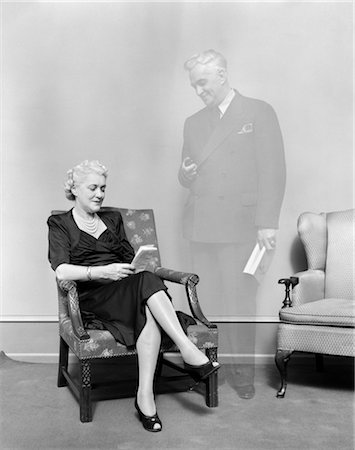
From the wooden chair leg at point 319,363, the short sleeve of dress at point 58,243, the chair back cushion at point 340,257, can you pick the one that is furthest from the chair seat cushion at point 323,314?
the short sleeve of dress at point 58,243

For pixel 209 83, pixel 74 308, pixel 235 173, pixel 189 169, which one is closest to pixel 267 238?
pixel 235 173

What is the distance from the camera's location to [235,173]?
4133 millimetres

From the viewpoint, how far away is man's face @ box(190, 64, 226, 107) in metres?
4.16

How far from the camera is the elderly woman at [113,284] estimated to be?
2959 millimetres

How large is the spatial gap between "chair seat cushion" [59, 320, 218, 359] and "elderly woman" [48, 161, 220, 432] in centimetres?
5

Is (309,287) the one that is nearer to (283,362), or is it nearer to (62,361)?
(283,362)

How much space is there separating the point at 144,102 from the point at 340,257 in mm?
1704

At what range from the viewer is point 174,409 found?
10.4 ft

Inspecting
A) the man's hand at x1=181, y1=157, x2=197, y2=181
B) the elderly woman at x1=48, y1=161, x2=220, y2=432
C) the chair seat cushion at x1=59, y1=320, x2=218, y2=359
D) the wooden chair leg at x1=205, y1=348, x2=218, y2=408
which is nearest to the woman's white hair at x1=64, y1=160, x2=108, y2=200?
the elderly woman at x1=48, y1=161, x2=220, y2=432

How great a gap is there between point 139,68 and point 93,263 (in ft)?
5.14

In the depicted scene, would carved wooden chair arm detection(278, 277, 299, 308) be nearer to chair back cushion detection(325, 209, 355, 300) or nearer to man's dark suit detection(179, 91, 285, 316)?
chair back cushion detection(325, 209, 355, 300)

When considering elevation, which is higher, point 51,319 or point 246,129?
point 246,129

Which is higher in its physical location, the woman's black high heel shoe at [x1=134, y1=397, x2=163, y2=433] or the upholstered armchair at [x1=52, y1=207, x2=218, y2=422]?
the upholstered armchair at [x1=52, y1=207, x2=218, y2=422]

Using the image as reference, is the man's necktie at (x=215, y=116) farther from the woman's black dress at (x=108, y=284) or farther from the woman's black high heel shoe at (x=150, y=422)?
the woman's black high heel shoe at (x=150, y=422)
